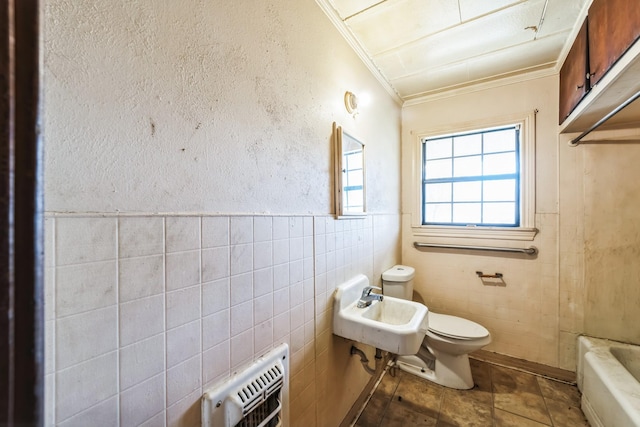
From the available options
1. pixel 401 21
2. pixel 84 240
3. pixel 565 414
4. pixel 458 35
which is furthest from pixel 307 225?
pixel 565 414

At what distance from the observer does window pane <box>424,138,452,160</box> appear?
2451 millimetres

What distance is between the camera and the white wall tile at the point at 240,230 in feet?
2.93

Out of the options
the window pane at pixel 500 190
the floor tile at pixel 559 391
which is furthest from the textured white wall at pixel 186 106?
the floor tile at pixel 559 391

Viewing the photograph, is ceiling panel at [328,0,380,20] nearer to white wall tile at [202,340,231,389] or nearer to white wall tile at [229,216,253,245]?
white wall tile at [229,216,253,245]

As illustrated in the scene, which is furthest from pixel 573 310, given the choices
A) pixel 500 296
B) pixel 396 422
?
pixel 396 422

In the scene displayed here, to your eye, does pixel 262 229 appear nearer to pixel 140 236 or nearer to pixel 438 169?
pixel 140 236

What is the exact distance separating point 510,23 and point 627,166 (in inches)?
50.4

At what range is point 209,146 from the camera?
32.9 inches

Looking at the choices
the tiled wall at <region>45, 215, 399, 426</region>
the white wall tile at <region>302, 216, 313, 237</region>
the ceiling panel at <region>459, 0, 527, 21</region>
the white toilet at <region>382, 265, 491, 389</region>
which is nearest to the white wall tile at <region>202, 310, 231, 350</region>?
the tiled wall at <region>45, 215, 399, 426</region>

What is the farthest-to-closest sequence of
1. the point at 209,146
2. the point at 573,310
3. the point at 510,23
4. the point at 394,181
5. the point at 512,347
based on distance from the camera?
the point at 394,181 → the point at 512,347 → the point at 573,310 → the point at 510,23 → the point at 209,146

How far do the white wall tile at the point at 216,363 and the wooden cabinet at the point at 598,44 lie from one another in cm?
193

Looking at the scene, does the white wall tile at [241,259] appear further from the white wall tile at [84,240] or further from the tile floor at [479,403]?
the tile floor at [479,403]

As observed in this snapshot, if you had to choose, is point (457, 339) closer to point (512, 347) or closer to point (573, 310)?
point (512, 347)

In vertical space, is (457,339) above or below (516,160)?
below
